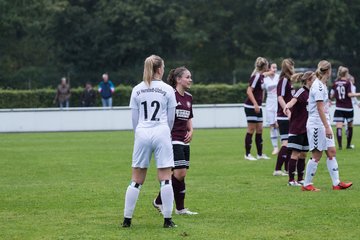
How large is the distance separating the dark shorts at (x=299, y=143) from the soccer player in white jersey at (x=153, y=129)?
4.45 meters

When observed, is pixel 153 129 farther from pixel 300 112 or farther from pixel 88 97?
pixel 88 97

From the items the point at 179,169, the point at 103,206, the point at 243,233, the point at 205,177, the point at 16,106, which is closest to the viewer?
the point at 243,233

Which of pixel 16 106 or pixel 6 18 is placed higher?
pixel 6 18

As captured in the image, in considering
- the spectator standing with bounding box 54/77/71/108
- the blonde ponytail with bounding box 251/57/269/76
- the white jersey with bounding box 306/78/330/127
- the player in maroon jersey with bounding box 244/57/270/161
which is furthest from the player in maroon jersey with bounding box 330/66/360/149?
the spectator standing with bounding box 54/77/71/108

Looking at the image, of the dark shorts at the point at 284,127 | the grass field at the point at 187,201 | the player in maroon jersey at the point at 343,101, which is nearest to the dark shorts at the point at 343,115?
the player in maroon jersey at the point at 343,101

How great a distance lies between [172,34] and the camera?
2409 inches

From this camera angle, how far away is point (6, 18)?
191 ft

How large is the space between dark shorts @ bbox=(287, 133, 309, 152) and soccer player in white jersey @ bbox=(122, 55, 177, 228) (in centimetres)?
445

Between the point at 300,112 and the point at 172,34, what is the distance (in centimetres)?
4720

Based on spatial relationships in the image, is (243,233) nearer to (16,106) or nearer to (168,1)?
(16,106)

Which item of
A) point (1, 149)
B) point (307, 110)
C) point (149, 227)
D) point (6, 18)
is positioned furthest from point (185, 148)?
point (6, 18)

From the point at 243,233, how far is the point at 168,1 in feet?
173

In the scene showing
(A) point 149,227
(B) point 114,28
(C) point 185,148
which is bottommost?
(A) point 149,227

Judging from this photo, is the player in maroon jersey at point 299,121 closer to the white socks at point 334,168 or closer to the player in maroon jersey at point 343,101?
the white socks at point 334,168
